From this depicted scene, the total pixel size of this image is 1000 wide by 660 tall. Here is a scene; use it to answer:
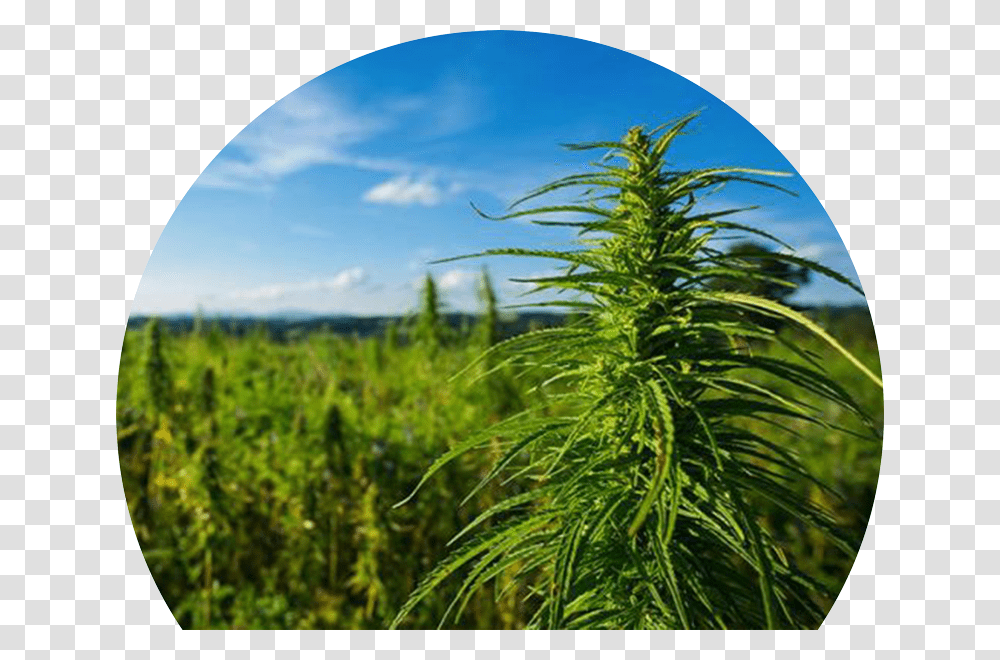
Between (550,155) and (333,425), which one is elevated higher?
(550,155)

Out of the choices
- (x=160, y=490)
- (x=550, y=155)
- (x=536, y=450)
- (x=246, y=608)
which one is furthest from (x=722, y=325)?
(x=160, y=490)

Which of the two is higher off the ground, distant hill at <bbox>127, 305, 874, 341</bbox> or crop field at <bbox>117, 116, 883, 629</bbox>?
distant hill at <bbox>127, 305, 874, 341</bbox>

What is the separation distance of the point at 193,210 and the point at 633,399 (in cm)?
95

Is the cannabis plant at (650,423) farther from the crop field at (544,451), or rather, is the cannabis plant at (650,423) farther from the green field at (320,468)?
the green field at (320,468)

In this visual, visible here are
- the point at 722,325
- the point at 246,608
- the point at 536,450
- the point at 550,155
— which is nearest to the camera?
the point at 722,325

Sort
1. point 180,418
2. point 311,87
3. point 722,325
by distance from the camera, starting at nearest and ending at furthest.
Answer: point 722,325 < point 311,87 < point 180,418

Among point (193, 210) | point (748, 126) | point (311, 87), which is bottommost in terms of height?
point (193, 210)

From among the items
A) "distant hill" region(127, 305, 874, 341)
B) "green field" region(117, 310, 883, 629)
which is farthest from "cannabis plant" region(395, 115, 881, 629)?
"green field" region(117, 310, 883, 629)

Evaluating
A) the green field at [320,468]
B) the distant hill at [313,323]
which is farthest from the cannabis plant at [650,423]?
the green field at [320,468]

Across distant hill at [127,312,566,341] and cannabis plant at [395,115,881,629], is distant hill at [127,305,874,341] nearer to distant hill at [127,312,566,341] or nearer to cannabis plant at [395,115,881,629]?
distant hill at [127,312,566,341]

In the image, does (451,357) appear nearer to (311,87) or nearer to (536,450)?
(311,87)

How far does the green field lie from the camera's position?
1.62 metres

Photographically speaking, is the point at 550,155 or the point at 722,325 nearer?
the point at 722,325

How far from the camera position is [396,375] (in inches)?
70.2
